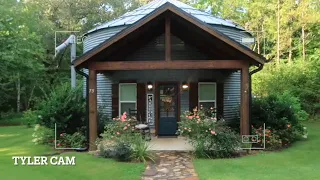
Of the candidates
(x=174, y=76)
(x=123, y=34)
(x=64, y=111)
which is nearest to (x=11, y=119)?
(x=64, y=111)

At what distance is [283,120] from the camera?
12000 mm

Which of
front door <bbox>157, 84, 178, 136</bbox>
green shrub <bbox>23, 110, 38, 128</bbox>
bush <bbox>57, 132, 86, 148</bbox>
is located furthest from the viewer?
front door <bbox>157, 84, 178, 136</bbox>

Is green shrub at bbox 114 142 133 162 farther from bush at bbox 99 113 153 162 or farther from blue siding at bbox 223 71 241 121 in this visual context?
blue siding at bbox 223 71 241 121

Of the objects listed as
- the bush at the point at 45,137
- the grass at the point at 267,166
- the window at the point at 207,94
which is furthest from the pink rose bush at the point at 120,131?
the window at the point at 207,94

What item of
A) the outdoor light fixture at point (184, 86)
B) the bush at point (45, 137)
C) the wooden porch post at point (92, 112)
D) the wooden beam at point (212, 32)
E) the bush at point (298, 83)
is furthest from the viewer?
the bush at point (298, 83)

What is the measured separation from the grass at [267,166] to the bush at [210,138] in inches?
17.5

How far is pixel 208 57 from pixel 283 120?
3.76 meters

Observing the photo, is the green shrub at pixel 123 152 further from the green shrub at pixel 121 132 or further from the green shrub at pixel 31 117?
the green shrub at pixel 31 117

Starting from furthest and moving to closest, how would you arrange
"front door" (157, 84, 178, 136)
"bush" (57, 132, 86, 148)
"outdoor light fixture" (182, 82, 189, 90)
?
"outdoor light fixture" (182, 82, 189, 90)
"front door" (157, 84, 178, 136)
"bush" (57, 132, 86, 148)

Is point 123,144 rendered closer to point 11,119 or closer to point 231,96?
point 231,96

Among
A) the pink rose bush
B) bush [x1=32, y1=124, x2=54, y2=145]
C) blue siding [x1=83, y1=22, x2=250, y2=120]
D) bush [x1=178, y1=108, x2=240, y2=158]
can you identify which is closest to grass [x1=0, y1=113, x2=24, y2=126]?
blue siding [x1=83, y1=22, x2=250, y2=120]

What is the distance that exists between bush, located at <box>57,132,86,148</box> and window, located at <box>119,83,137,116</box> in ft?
9.43

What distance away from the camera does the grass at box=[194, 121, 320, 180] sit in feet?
25.2

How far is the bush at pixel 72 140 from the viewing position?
1143 cm
